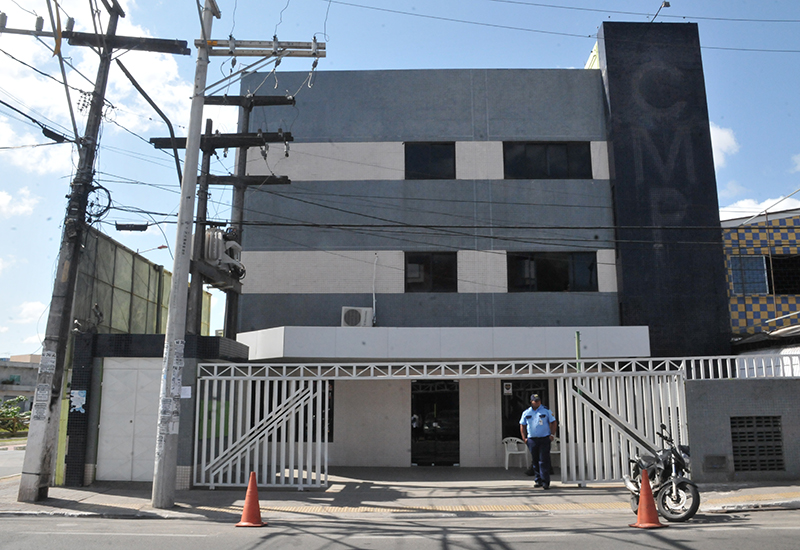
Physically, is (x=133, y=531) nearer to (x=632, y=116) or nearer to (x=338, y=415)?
(x=338, y=415)

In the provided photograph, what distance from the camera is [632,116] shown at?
19094 millimetres

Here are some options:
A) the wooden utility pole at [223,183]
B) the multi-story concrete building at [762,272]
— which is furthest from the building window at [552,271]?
the wooden utility pole at [223,183]

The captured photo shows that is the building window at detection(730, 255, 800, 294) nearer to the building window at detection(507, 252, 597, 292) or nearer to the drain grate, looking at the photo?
the building window at detection(507, 252, 597, 292)

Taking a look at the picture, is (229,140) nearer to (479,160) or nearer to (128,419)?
(128,419)

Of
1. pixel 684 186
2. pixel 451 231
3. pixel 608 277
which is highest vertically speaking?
pixel 684 186

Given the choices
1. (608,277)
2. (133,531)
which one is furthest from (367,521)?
(608,277)

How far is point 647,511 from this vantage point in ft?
29.6

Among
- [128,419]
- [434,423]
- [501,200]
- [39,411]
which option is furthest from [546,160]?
[39,411]

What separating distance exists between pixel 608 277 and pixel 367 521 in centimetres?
1134

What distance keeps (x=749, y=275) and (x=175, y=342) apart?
1579cm

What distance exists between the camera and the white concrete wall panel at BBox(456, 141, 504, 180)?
755 inches

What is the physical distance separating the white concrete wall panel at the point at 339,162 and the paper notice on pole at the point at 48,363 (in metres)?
9.11

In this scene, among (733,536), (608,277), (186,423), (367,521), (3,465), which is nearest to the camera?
(733,536)

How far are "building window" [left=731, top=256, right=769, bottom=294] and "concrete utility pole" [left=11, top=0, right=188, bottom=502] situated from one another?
1558 cm
